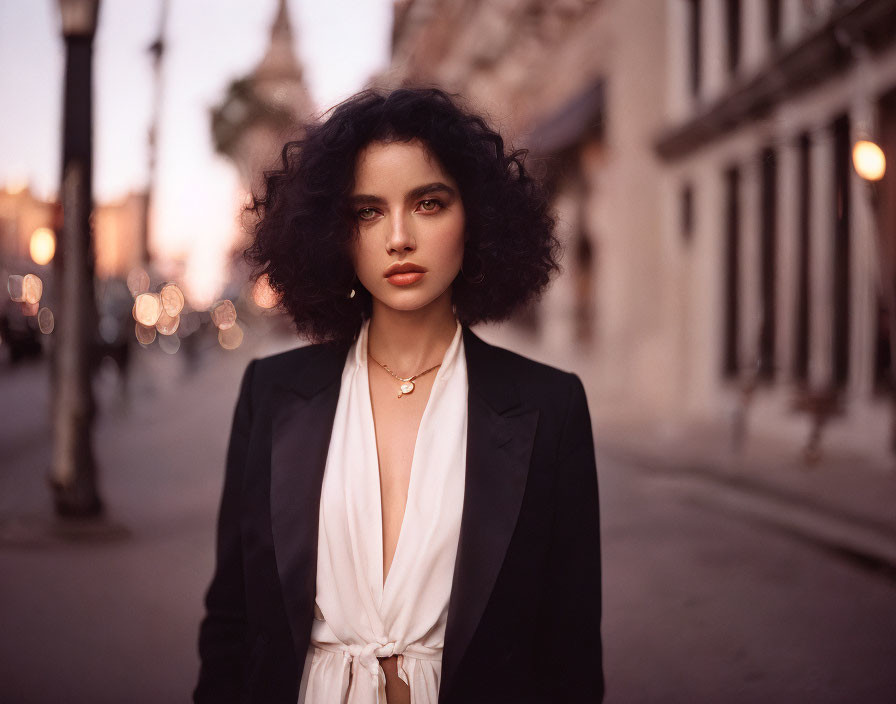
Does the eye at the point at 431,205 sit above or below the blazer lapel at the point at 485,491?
above

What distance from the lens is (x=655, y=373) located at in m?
16.5

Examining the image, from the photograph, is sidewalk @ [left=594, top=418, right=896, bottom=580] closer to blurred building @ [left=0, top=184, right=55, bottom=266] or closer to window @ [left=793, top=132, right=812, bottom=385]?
window @ [left=793, top=132, right=812, bottom=385]

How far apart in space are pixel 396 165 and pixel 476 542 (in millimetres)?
801

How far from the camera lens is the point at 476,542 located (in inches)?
76.8

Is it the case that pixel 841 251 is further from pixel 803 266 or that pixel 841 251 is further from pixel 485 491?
pixel 485 491

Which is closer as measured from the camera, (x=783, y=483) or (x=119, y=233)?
(x=783, y=483)

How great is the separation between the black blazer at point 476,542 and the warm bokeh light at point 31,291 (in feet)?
97.5

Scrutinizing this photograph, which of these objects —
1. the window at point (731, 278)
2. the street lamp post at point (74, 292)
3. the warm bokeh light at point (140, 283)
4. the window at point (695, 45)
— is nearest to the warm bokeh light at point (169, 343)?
the warm bokeh light at point (140, 283)

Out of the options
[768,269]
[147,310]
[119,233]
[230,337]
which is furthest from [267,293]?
[119,233]

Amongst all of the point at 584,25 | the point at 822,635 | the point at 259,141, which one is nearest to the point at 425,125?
the point at 822,635

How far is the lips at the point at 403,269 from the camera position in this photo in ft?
6.82

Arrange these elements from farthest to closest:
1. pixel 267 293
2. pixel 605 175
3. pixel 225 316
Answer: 1. pixel 225 316
2. pixel 605 175
3. pixel 267 293

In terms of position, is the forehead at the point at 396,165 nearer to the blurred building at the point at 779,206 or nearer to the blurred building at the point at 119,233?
the blurred building at the point at 779,206

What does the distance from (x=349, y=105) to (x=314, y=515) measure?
2.90 feet
